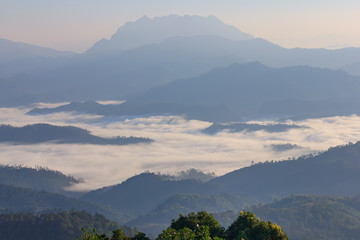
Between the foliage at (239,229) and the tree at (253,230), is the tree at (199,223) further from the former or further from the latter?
the tree at (253,230)

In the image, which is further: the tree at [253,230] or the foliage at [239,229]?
the tree at [253,230]

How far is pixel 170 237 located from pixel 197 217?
3602cm

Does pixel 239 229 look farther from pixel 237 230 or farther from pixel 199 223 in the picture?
pixel 199 223

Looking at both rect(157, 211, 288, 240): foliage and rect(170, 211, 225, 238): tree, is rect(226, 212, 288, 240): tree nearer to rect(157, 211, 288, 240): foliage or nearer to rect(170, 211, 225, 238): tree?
rect(157, 211, 288, 240): foliage

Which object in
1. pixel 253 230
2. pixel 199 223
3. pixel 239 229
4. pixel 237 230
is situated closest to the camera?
pixel 253 230

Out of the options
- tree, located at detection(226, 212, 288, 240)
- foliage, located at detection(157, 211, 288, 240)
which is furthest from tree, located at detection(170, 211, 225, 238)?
tree, located at detection(226, 212, 288, 240)

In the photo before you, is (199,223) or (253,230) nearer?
(253,230)

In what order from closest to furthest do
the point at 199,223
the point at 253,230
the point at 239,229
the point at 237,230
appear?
the point at 253,230, the point at 239,229, the point at 237,230, the point at 199,223

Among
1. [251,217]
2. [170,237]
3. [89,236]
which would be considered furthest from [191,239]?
[251,217]

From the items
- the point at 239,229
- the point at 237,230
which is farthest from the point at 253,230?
the point at 237,230

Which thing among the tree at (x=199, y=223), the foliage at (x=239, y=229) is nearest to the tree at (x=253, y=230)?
the foliage at (x=239, y=229)

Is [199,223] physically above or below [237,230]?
above

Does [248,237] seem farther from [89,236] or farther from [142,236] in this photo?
[89,236]

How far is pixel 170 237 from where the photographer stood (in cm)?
6269
